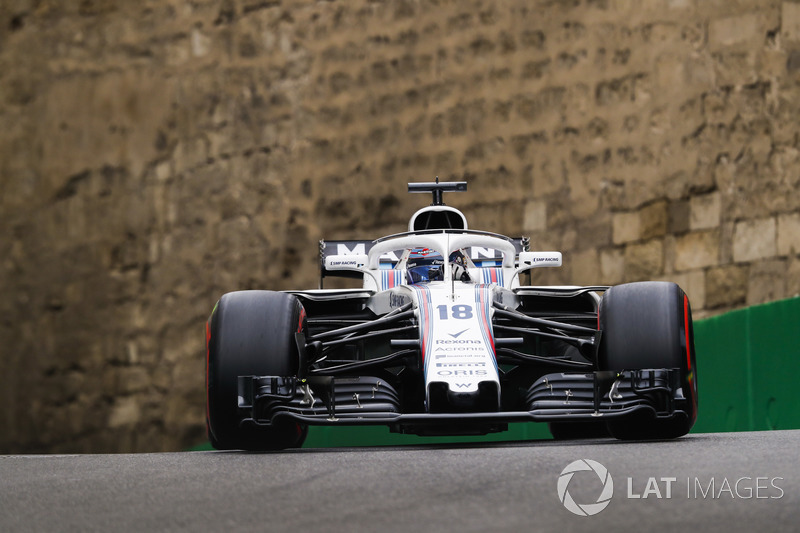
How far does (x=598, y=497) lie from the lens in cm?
420

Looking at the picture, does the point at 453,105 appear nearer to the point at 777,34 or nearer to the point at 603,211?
the point at 603,211

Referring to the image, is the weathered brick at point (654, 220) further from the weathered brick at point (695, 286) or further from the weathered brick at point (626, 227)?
the weathered brick at point (695, 286)

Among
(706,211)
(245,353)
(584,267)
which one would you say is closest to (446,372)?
(245,353)

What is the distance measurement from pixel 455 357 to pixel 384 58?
1090cm

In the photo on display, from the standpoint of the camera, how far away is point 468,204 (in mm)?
16578

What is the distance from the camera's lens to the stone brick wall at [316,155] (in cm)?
1433

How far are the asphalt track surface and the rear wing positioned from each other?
4.28 m

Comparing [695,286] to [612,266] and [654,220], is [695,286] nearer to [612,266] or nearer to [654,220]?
[654,220]

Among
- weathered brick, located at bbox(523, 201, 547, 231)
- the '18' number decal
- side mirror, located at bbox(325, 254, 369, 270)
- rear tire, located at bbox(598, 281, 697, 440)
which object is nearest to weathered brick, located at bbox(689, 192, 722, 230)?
weathered brick, located at bbox(523, 201, 547, 231)

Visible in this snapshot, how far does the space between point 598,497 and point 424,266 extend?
539 centimetres

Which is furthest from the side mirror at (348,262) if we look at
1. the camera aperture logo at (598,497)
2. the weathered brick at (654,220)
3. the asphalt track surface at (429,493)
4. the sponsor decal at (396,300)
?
the weathered brick at (654,220)

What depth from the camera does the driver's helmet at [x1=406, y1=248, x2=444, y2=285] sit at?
9305 millimetres

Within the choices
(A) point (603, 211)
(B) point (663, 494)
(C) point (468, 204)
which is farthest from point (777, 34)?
(B) point (663, 494)

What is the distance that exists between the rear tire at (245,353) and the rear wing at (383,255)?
2.90m
